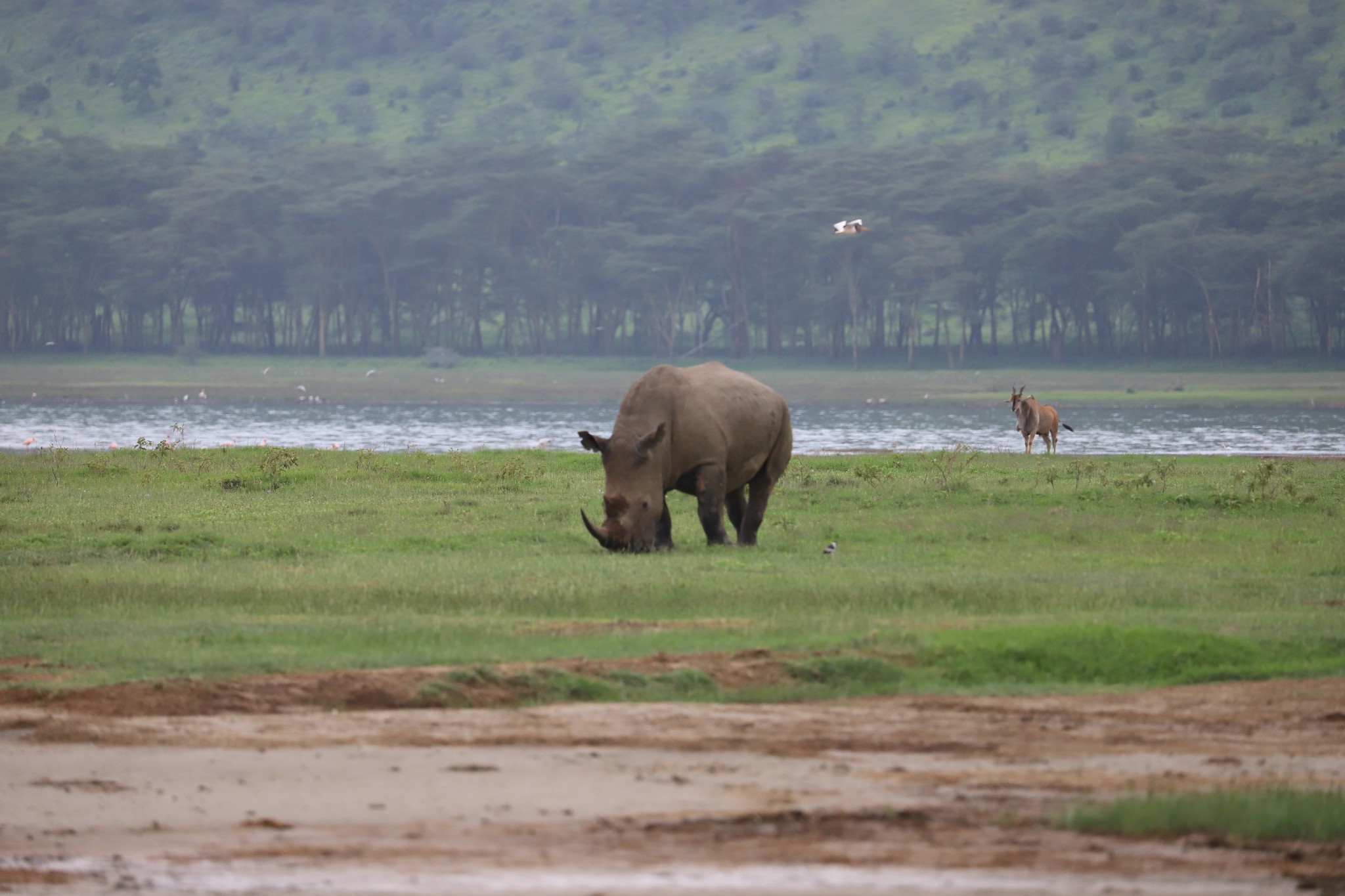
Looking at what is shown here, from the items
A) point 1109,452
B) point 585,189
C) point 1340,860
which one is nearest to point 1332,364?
point 585,189

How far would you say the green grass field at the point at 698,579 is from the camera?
12359mm

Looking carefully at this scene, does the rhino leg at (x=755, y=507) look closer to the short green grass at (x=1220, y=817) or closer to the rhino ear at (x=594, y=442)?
the rhino ear at (x=594, y=442)

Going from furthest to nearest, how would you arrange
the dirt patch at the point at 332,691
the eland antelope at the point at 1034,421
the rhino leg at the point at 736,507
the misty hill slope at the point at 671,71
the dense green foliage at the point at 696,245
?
the misty hill slope at the point at 671,71 → the dense green foliage at the point at 696,245 → the eland antelope at the point at 1034,421 → the rhino leg at the point at 736,507 → the dirt patch at the point at 332,691

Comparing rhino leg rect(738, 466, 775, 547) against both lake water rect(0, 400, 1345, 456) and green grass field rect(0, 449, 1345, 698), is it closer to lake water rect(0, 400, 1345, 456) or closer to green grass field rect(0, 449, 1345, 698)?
green grass field rect(0, 449, 1345, 698)

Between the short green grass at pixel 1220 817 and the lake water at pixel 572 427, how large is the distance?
28344mm

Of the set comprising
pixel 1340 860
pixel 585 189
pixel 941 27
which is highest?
pixel 941 27

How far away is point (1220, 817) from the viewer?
844 centimetres

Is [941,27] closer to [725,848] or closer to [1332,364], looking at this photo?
[1332,364]

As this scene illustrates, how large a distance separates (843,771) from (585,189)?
92.2 metres

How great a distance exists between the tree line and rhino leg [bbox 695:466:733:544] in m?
70.6

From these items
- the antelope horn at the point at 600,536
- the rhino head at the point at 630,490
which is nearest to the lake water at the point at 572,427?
the rhino head at the point at 630,490

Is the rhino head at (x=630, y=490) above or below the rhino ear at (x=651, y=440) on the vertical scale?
below

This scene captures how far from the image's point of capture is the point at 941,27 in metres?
161

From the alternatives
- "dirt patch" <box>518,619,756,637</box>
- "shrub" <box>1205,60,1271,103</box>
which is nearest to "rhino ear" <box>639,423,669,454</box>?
"dirt patch" <box>518,619,756,637</box>
